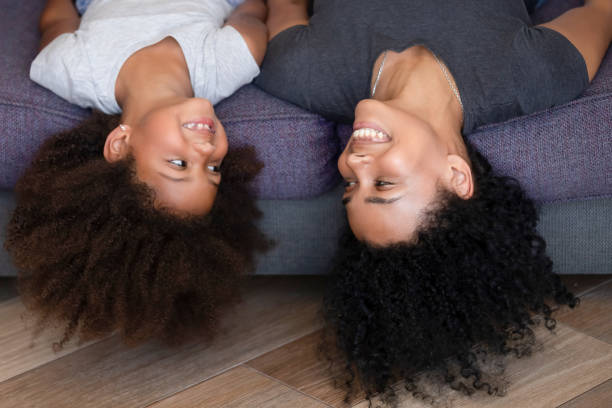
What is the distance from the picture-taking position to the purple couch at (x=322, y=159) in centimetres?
144

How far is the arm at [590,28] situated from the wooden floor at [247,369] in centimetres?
54

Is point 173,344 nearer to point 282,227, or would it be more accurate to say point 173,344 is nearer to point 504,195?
point 282,227

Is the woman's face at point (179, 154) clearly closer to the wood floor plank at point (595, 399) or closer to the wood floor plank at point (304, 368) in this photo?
the wood floor plank at point (304, 368)

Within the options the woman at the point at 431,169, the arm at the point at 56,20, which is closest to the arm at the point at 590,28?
the woman at the point at 431,169

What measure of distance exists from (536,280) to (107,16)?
1.18 meters

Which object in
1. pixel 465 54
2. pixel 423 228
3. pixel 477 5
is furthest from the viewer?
pixel 477 5

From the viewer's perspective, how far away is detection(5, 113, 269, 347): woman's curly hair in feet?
4.30

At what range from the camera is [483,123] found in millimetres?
1484

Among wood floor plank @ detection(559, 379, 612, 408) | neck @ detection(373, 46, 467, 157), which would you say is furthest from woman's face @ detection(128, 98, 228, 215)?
wood floor plank @ detection(559, 379, 612, 408)

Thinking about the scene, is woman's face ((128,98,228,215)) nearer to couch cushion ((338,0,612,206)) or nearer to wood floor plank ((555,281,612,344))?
couch cushion ((338,0,612,206))

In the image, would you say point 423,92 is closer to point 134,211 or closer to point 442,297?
point 442,297

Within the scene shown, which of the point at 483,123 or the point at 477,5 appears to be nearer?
the point at 483,123

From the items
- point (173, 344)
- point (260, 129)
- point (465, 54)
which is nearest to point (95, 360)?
point (173, 344)

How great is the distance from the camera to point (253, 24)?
5.75 feet
